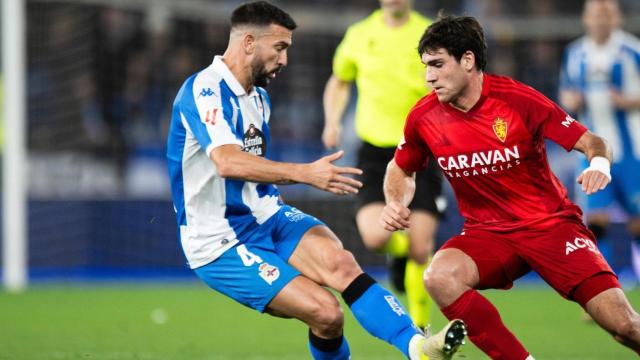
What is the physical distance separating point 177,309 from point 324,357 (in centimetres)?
541

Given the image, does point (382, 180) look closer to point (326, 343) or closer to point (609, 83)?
point (326, 343)

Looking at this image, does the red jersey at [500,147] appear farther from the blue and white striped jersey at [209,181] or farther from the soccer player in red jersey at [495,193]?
the blue and white striped jersey at [209,181]

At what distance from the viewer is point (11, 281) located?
12914 mm

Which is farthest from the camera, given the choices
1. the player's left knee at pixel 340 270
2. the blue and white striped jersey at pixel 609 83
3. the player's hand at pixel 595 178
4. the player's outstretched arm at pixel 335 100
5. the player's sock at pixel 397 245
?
the blue and white striped jersey at pixel 609 83

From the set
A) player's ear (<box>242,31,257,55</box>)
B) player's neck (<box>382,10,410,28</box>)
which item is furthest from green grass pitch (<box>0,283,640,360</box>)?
player's neck (<box>382,10,410,28</box>)

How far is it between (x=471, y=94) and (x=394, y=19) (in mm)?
2947

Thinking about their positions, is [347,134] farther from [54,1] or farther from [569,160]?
[54,1]

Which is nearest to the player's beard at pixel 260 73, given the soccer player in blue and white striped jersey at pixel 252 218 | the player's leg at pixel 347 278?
the soccer player in blue and white striped jersey at pixel 252 218

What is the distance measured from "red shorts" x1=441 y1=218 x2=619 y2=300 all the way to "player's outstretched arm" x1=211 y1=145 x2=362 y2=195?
85cm

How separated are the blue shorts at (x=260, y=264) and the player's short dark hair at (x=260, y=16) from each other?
1017mm

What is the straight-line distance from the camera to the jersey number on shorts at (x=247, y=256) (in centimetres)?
557

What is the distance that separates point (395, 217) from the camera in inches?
213

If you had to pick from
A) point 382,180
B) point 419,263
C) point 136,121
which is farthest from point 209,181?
point 136,121

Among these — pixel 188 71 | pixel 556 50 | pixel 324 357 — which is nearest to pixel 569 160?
pixel 556 50
